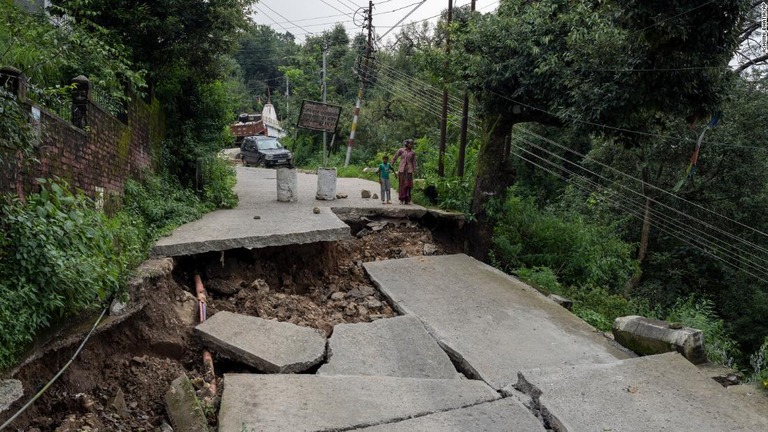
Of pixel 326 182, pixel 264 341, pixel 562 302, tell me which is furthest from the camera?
pixel 326 182

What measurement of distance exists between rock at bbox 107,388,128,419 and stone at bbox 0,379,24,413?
77 centimetres

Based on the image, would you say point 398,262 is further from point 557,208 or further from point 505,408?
point 557,208

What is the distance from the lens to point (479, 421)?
14.0 ft

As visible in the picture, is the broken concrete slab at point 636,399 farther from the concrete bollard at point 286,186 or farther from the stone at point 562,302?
the concrete bollard at point 286,186

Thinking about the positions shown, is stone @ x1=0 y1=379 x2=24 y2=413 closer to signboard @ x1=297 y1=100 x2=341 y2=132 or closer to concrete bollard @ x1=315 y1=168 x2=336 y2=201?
concrete bollard @ x1=315 y1=168 x2=336 y2=201

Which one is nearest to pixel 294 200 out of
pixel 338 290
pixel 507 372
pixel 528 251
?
pixel 338 290

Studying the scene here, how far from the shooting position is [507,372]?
536cm

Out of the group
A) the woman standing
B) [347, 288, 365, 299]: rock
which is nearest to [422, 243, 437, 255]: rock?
the woman standing

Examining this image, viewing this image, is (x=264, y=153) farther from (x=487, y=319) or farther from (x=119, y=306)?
(x=119, y=306)

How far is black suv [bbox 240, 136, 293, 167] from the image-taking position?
80.6 ft

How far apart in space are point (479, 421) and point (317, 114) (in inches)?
423

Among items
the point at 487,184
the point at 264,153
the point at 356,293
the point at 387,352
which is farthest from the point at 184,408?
the point at 264,153

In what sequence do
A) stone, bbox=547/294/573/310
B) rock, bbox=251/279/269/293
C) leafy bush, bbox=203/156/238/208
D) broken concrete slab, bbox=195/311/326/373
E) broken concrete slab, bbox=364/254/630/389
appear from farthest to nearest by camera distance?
leafy bush, bbox=203/156/238/208 < stone, bbox=547/294/573/310 < rock, bbox=251/279/269/293 < broken concrete slab, bbox=364/254/630/389 < broken concrete slab, bbox=195/311/326/373

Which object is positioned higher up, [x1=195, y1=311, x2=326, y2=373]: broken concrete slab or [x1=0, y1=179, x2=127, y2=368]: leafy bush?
[x1=0, y1=179, x2=127, y2=368]: leafy bush
